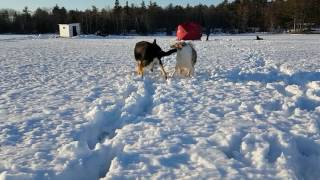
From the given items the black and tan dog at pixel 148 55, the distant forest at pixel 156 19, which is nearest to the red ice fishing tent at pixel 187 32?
the black and tan dog at pixel 148 55

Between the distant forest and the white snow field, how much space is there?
80.9 m

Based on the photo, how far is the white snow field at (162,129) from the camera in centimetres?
577

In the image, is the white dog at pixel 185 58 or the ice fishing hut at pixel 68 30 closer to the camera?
the white dog at pixel 185 58

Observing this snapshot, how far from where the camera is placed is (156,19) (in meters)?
105

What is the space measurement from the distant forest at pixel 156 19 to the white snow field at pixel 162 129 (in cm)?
8087

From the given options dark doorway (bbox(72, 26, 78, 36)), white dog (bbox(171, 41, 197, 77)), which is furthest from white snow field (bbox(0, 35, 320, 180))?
dark doorway (bbox(72, 26, 78, 36))

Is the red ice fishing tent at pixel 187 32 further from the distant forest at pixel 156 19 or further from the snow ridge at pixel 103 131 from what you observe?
the distant forest at pixel 156 19

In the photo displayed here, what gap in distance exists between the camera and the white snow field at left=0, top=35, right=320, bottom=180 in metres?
5.77

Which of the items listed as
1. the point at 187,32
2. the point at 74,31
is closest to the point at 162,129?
the point at 187,32

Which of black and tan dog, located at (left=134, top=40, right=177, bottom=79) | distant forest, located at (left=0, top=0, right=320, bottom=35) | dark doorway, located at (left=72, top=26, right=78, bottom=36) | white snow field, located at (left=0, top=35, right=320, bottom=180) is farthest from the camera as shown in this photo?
distant forest, located at (left=0, top=0, right=320, bottom=35)

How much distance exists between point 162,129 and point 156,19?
326 ft

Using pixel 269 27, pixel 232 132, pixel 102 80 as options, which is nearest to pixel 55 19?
pixel 269 27

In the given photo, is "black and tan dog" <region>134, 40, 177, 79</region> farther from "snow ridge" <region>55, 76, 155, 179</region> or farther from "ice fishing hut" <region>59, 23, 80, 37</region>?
"ice fishing hut" <region>59, 23, 80, 37</region>

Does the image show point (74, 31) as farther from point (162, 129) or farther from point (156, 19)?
point (162, 129)
